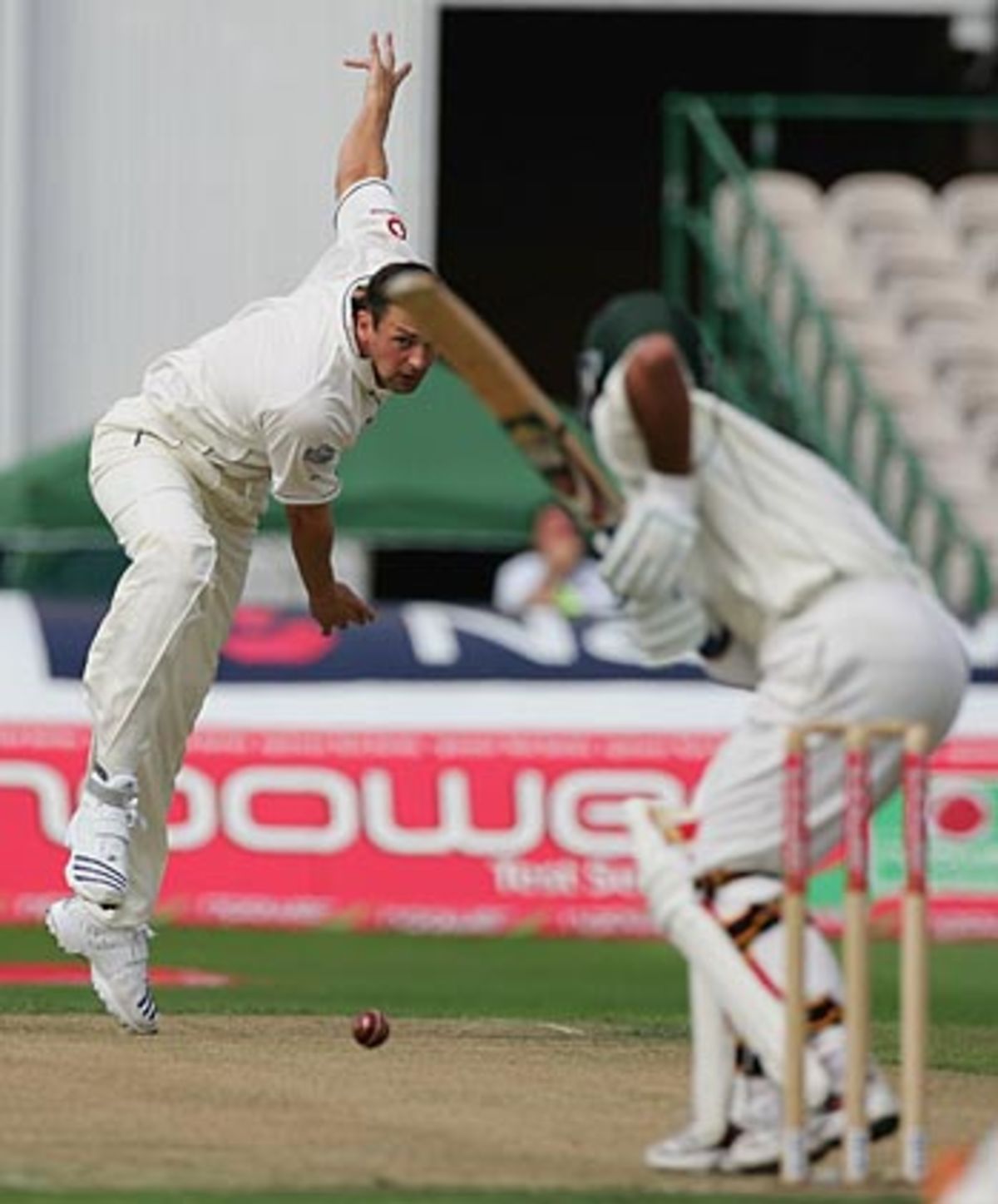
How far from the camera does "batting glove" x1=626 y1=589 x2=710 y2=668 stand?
6.73m

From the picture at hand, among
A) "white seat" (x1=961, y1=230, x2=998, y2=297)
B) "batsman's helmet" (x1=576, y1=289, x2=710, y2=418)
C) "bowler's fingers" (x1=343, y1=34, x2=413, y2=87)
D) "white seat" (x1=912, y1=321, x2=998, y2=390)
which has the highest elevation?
A: "bowler's fingers" (x1=343, y1=34, x2=413, y2=87)

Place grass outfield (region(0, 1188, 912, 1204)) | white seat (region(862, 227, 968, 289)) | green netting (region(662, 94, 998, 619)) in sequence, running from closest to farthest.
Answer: grass outfield (region(0, 1188, 912, 1204)) < green netting (region(662, 94, 998, 619)) < white seat (region(862, 227, 968, 289))

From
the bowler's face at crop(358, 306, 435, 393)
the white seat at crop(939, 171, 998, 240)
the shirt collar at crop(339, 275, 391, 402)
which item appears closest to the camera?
the bowler's face at crop(358, 306, 435, 393)

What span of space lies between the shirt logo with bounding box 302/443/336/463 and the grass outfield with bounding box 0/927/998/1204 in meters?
1.77

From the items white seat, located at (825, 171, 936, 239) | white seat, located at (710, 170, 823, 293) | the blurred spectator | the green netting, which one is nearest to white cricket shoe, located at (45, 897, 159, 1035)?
the blurred spectator

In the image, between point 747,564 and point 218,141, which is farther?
point 218,141

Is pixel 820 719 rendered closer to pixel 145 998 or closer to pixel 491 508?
pixel 145 998

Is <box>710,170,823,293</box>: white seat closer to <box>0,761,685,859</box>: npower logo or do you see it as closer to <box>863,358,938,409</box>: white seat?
<box>863,358,938,409</box>: white seat

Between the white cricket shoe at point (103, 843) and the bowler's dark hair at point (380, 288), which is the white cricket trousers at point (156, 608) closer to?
the white cricket shoe at point (103, 843)

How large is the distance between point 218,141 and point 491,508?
7.58 ft

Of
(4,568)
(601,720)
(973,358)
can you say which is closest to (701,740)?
(601,720)

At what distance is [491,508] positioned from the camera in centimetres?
1703

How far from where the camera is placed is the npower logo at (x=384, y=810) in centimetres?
1409

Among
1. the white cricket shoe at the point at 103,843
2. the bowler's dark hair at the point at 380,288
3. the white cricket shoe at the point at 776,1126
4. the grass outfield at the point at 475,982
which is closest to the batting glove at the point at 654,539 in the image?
the white cricket shoe at the point at 776,1126
